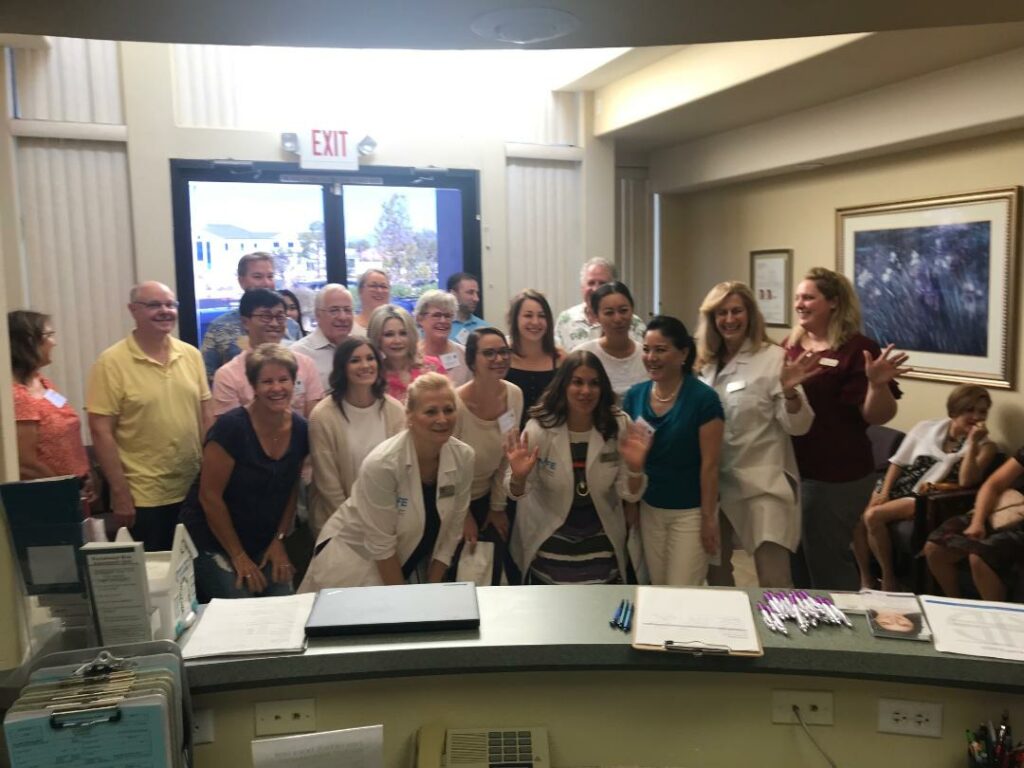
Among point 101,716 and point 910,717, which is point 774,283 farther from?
point 101,716

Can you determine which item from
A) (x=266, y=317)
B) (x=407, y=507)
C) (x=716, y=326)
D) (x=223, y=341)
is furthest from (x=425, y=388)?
(x=223, y=341)

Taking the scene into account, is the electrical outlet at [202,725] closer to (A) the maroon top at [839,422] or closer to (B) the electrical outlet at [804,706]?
(B) the electrical outlet at [804,706]

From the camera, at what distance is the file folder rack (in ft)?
4.09

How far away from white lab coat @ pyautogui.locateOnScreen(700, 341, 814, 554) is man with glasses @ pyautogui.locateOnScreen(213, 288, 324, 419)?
1.66 meters

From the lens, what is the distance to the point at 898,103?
408 cm

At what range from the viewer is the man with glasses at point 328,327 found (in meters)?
3.70

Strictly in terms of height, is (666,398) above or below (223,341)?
below

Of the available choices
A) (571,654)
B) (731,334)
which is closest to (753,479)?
(731,334)

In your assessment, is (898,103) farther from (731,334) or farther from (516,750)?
(516,750)

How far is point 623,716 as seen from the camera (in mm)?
1583

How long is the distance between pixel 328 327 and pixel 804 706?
277cm

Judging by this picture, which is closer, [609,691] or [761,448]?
[609,691]

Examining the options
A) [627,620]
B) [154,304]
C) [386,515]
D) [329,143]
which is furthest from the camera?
[329,143]

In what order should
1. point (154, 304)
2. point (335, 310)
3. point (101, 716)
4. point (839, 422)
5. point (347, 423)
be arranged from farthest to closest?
point (335, 310), point (154, 304), point (839, 422), point (347, 423), point (101, 716)
